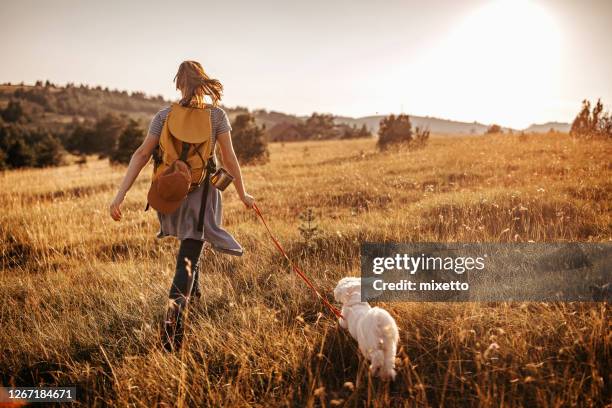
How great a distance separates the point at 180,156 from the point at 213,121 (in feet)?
1.23

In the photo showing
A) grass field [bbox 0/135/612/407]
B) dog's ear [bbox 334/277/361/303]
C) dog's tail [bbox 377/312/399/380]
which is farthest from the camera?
dog's ear [bbox 334/277/361/303]

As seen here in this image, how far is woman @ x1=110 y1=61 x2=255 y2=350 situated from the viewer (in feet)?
8.93

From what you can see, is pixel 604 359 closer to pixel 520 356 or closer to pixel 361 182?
pixel 520 356

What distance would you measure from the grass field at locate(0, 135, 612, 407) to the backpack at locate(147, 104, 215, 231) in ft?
3.42

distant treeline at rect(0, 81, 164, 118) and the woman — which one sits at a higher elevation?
distant treeline at rect(0, 81, 164, 118)

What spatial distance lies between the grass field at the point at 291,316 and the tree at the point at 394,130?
1108cm

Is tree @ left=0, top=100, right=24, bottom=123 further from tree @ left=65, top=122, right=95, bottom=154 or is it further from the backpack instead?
the backpack

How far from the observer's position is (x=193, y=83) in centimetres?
271

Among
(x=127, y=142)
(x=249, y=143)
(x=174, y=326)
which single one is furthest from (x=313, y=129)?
(x=174, y=326)

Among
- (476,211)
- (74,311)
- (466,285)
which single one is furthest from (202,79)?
(476,211)

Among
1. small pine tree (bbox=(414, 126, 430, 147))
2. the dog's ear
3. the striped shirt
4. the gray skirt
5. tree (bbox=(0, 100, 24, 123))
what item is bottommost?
the dog's ear

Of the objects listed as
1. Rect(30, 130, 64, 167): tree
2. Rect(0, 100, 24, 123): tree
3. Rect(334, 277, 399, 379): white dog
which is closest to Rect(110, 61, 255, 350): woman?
Rect(334, 277, 399, 379): white dog

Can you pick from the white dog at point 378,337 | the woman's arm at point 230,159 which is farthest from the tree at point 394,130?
the white dog at point 378,337

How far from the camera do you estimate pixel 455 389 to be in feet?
6.91
